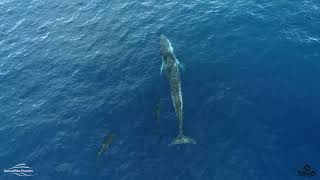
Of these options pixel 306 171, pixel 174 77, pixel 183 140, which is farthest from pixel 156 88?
pixel 306 171

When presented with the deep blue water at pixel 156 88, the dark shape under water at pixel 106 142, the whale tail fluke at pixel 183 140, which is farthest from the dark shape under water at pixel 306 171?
the dark shape under water at pixel 106 142

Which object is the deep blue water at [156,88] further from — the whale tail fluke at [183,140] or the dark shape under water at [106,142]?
the whale tail fluke at [183,140]

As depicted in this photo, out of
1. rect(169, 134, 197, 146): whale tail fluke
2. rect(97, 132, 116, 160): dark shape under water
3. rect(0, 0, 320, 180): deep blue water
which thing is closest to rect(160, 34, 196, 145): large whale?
rect(169, 134, 197, 146): whale tail fluke

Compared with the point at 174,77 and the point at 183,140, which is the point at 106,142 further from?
the point at 174,77

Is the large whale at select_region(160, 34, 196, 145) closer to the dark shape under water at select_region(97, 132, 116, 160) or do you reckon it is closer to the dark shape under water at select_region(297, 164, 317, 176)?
the dark shape under water at select_region(97, 132, 116, 160)

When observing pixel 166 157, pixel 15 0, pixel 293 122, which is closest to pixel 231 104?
pixel 293 122

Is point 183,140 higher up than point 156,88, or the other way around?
point 156,88
